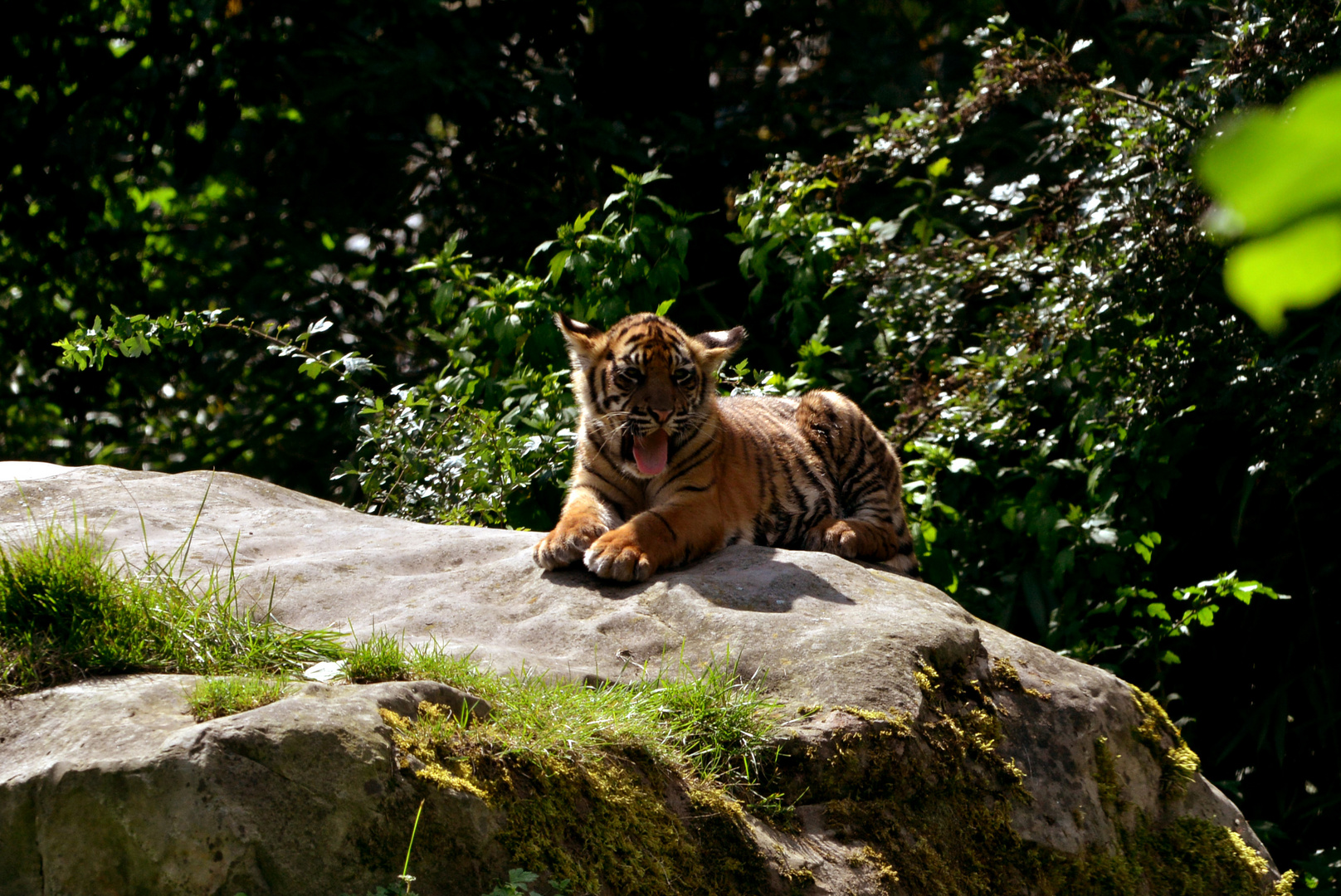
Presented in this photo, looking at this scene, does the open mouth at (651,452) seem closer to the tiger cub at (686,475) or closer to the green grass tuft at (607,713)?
the tiger cub at (686,475)

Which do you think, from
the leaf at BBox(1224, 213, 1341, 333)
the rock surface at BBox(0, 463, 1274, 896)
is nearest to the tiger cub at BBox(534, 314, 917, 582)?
the rock surface at BBox(0, 463, 1274, 896)

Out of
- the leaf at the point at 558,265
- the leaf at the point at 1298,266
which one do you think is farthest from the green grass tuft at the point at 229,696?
the leaf at the point at 558,265

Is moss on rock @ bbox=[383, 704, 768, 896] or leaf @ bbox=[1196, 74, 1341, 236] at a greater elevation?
leaf @ bbox=[1196, 74, 1341, 236]

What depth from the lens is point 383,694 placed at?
103 inches

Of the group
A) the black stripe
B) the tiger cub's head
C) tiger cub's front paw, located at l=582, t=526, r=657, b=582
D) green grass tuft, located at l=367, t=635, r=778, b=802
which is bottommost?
green grass tuft, located at l=367, t=635, r=778, b=802

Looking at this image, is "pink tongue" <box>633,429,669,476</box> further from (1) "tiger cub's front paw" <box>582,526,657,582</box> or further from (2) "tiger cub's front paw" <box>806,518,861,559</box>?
(2) "tiger cub's front paw" <box>806,518,861,559</box>

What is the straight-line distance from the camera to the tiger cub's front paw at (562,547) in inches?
157

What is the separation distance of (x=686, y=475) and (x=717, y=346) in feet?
2.10

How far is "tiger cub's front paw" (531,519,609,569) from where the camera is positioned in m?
4.00

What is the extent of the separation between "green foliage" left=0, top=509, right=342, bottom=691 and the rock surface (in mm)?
118

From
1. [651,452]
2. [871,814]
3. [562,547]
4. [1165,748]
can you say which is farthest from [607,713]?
[1165,748]

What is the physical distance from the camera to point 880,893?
2875mm

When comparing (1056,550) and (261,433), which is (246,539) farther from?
(261,433)

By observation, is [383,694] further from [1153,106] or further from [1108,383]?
[1153,106]
